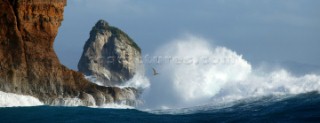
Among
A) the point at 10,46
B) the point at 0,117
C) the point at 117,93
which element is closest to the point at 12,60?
the point at 10,46

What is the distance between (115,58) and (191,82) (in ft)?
97.8

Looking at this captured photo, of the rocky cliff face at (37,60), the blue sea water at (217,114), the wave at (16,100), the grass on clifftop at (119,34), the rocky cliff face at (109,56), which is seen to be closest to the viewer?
the blue sea water at (217,114)

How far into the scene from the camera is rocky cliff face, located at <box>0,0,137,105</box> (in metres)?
Answer: 55.5

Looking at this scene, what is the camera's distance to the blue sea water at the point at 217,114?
37787mm

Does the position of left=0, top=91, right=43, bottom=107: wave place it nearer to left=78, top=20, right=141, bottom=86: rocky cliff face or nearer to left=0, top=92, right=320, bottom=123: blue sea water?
left=0, top=92, right=320, bottom=123: blue sea water

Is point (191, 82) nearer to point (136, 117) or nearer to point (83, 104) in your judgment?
point (83, 104)

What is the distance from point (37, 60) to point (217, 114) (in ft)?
68.8

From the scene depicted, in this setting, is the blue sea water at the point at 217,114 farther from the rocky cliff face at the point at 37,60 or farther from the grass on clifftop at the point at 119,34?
the grass on clifftop at the point at 119,34

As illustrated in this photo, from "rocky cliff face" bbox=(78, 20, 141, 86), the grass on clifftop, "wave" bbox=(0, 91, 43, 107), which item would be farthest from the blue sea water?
the grass on clifftop

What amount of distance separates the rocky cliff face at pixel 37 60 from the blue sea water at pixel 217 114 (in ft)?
22.0

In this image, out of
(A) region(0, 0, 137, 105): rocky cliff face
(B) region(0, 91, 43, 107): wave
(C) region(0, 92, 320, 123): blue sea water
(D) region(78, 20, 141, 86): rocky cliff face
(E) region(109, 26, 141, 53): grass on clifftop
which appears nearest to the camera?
(C) region(0, 92, 320, 123): blue sea water

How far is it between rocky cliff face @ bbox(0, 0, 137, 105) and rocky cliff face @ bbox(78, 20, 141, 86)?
3069 centimetres

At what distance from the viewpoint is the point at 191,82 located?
63344 mm

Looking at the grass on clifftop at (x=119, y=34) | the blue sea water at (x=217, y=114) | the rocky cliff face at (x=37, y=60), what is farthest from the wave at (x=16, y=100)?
the grass on clifftop at (x=119, y=34)
